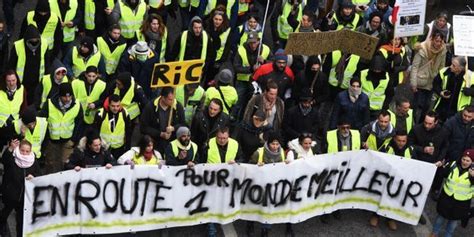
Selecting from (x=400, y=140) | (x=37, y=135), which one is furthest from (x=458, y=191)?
(x=37, y=135)

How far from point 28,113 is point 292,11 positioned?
15.4ft

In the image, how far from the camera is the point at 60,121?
35.0 ft

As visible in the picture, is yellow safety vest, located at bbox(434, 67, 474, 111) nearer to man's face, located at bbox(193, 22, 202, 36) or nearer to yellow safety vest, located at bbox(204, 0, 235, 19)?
yellow safety vest, located at bbox(204, 0, 235, 19)

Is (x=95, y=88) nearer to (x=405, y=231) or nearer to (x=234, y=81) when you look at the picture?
(x=234, y=81)

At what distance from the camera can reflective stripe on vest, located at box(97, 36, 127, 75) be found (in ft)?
39.5

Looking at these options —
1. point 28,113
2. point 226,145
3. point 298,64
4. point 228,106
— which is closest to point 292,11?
point 298,64

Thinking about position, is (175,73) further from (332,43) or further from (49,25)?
(49,25)

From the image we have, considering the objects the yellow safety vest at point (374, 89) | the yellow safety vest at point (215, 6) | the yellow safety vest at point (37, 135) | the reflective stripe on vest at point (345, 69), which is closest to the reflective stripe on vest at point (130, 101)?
the yellow safety vest at point (37, 135)

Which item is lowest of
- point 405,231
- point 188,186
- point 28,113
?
point 405,231

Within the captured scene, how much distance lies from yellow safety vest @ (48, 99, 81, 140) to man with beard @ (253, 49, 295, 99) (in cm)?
250

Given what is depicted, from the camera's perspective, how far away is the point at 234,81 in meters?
12.5

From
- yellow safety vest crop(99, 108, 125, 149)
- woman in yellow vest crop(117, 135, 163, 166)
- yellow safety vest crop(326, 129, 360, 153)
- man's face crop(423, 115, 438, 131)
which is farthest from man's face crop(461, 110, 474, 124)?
yellow safety vest crop(99, 108, 125, 149)

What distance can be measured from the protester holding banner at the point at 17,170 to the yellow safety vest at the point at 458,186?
4478 millimetres

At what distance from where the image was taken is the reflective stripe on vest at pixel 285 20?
44.3 ft
